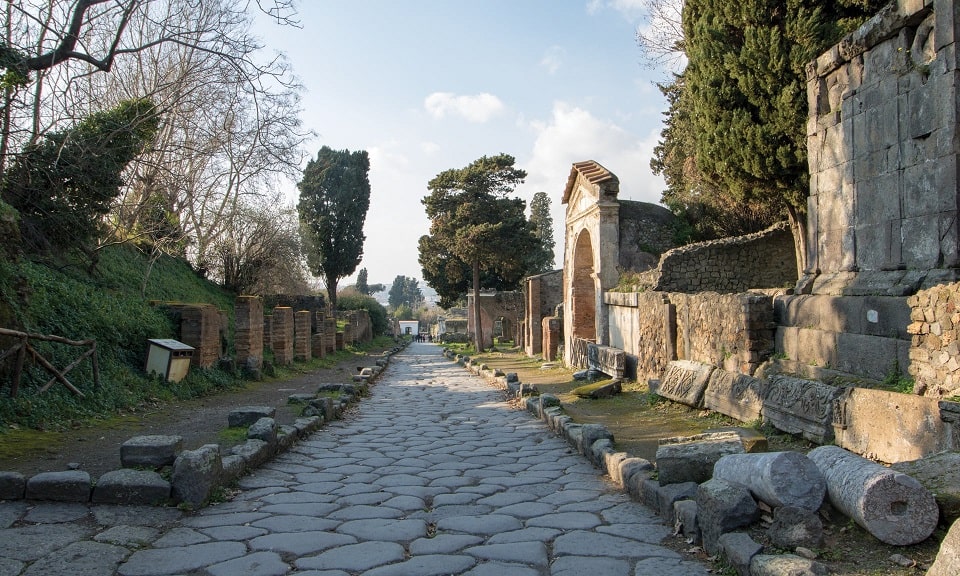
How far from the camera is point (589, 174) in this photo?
1755 cm

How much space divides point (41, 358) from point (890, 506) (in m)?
8.77

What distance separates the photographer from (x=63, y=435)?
745cm

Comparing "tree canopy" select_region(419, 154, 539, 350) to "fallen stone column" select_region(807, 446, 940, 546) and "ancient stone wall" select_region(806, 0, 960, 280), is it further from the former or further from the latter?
"fallen stone column" select_region(807, 446, 940, 546)

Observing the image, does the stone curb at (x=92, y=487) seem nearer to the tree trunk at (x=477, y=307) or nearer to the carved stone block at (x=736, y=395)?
the carved stone block at (x=736, y=395)

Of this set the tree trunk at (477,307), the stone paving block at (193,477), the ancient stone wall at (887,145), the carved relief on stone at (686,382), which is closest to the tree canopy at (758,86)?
the ancient stone wall at (887,145)

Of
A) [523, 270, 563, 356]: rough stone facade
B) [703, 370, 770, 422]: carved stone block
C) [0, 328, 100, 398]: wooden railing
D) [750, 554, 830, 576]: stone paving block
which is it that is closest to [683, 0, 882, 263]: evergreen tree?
[703, 370, 770, 422]: carved stone block

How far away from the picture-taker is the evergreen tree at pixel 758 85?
12594mm

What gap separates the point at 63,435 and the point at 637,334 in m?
9.53

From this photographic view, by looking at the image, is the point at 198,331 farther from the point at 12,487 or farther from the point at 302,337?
the point at 12,487

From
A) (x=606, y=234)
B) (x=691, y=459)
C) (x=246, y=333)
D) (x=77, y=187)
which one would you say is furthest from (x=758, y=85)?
(x=77, y=187)

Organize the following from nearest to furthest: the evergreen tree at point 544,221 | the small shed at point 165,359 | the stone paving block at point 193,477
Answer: the stone paving block at point 193,477 → the small shed at point 165,359 → the evergreen tree at point 544,221

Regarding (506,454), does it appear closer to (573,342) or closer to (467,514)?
(467,514)

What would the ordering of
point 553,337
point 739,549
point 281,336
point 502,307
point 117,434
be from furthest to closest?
point 502,307 → point 553,337 → point 281,336 → point 117,434 → point 739,549

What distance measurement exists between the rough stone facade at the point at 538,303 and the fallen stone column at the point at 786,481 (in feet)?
66.7
